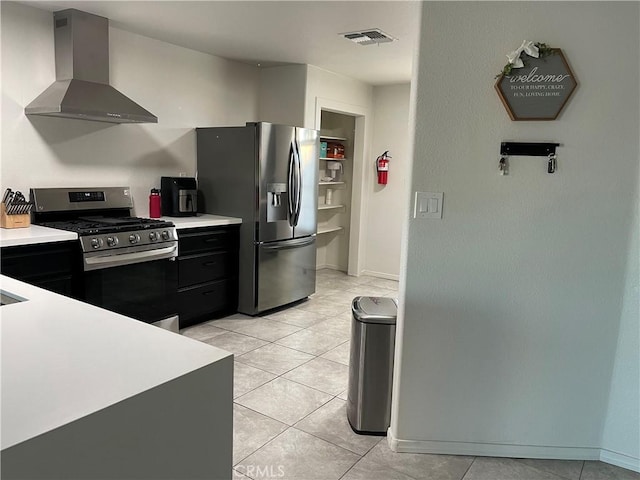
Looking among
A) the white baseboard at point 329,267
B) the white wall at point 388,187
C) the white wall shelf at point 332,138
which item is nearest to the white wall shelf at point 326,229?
the white wall at point 388,187

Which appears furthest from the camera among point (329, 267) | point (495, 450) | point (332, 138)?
point (329, 267)

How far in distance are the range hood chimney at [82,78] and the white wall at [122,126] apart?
0.11 meters

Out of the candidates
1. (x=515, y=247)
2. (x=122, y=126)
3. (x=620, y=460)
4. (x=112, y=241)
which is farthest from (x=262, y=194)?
(x=620, y=460)

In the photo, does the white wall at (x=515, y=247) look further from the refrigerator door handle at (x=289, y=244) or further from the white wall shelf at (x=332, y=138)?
the white wall shelf at (x=332, y=138)

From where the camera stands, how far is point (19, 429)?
840 mm

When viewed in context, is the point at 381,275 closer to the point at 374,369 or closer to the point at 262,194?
the point at 262,194

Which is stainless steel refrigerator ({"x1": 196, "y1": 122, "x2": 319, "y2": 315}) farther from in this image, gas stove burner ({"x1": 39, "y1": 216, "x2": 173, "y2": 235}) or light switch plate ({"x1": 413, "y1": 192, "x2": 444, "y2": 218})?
light switch plate ({"x1": 413, "y1": 192, "x2": 444, "y2": 218})

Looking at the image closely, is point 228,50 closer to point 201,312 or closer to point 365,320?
point 201,312

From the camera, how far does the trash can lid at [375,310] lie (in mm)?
2441

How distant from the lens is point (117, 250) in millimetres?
3299

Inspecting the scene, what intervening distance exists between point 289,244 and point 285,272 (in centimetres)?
27

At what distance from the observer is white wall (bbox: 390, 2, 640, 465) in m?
2.08

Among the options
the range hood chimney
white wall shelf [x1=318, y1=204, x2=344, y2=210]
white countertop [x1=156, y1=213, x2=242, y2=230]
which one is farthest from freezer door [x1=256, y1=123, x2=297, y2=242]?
white wall shelf [x1=318, y1=204, x2=344, y2=210]

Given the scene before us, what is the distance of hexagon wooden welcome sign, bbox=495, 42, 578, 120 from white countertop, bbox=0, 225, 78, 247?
2639 millimetres
